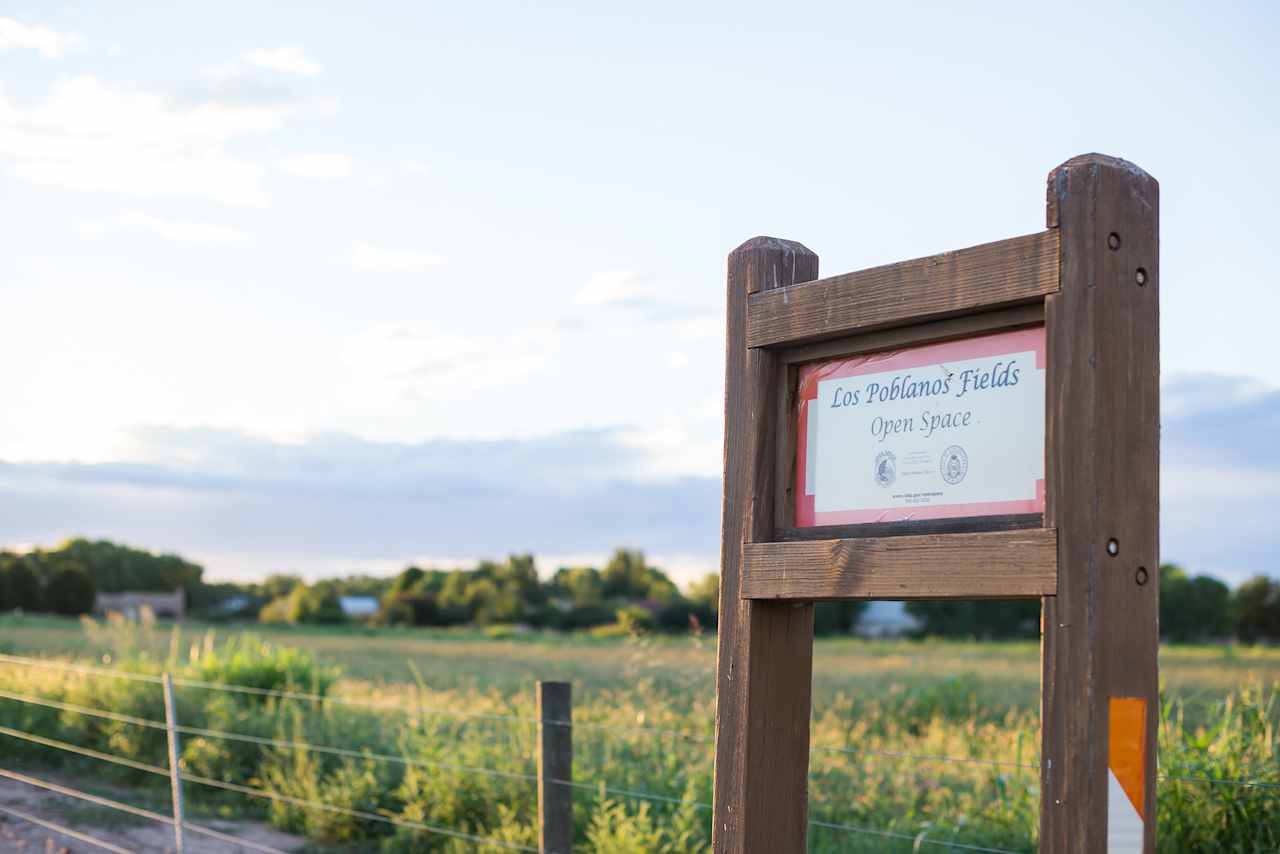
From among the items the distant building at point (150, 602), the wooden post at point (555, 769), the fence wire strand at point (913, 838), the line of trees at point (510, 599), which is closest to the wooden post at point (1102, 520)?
the fence wire strand at point (913, 838)

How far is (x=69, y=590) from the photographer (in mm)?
51531

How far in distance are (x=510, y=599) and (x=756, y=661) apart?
160 feet

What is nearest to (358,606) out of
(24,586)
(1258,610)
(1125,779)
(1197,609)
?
(24,586)

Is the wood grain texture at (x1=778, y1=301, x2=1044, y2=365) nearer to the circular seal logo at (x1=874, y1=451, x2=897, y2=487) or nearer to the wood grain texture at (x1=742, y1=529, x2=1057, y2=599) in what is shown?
the circular seal logo at (x1=874, y1=451, x2=897, y2=487)

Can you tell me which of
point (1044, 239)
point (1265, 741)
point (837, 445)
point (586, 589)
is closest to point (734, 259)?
point (837, 445)

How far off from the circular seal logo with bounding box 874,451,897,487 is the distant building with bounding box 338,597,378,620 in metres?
54.8

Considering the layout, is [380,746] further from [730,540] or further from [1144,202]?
[1144,202]

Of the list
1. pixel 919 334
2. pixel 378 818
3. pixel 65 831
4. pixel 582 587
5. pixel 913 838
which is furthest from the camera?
pixel 582 587

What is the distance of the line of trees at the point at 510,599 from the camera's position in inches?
1861

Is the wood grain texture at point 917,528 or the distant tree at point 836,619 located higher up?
the wood grain texture at point 917,528

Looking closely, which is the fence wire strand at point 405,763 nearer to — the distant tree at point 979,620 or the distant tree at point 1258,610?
the distant tree at point 979,620

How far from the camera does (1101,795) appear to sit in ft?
8.09

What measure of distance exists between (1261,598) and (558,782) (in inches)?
1910

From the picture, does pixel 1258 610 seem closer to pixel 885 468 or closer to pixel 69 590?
pixel 69 590
